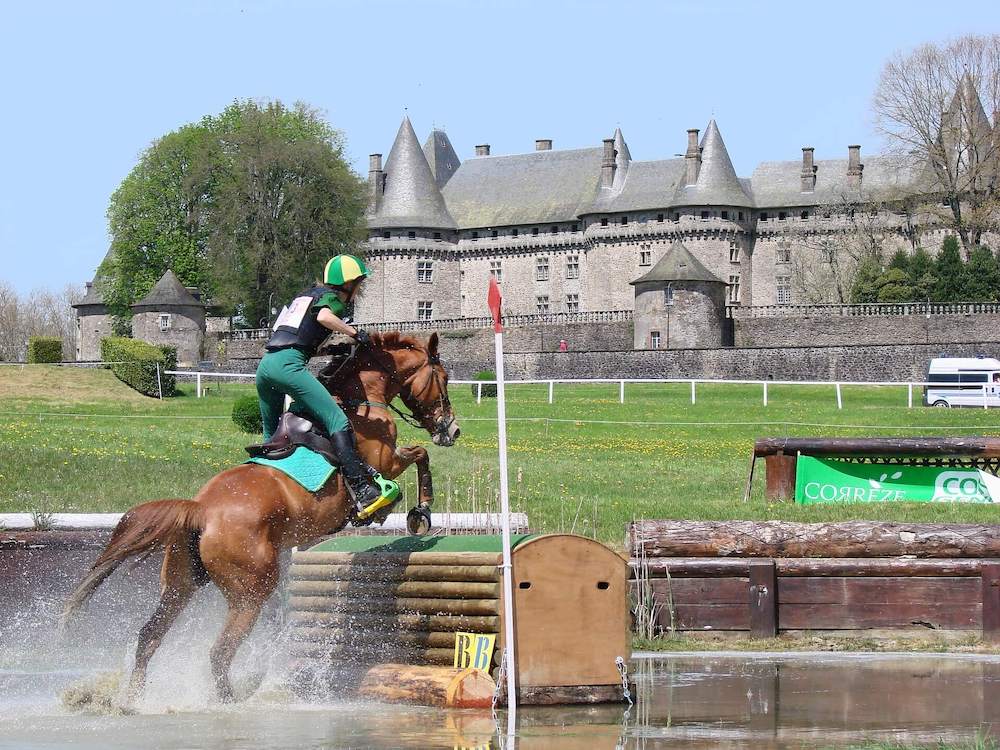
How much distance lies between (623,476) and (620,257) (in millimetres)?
82309

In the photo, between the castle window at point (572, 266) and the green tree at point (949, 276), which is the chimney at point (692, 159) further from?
the green tree at point (949, 276)

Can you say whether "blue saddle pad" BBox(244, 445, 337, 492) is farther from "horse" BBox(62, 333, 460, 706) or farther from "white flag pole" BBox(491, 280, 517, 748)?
"white flag pole" BBox(491, 280, 517, 748)

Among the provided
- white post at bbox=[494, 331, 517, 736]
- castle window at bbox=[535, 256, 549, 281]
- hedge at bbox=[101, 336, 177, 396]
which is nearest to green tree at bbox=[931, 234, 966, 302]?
castle window at bbox=[535, 256, 549, 281]

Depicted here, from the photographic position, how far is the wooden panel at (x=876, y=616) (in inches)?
493

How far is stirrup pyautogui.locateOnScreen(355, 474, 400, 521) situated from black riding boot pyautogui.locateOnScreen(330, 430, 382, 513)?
0.02 m

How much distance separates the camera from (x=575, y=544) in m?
10.3

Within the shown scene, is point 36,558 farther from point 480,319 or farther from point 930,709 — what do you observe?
point 480,319

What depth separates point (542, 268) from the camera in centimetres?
10869

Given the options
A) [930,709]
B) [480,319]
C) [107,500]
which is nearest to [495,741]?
[930,709]

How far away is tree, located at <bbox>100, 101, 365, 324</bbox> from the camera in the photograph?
3088 inches

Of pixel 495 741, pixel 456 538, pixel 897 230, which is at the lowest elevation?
pixel 495 741

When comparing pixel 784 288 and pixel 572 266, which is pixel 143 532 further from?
pixel 572 266

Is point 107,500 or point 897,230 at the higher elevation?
point 897,230

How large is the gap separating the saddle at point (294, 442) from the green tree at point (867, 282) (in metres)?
75.5
